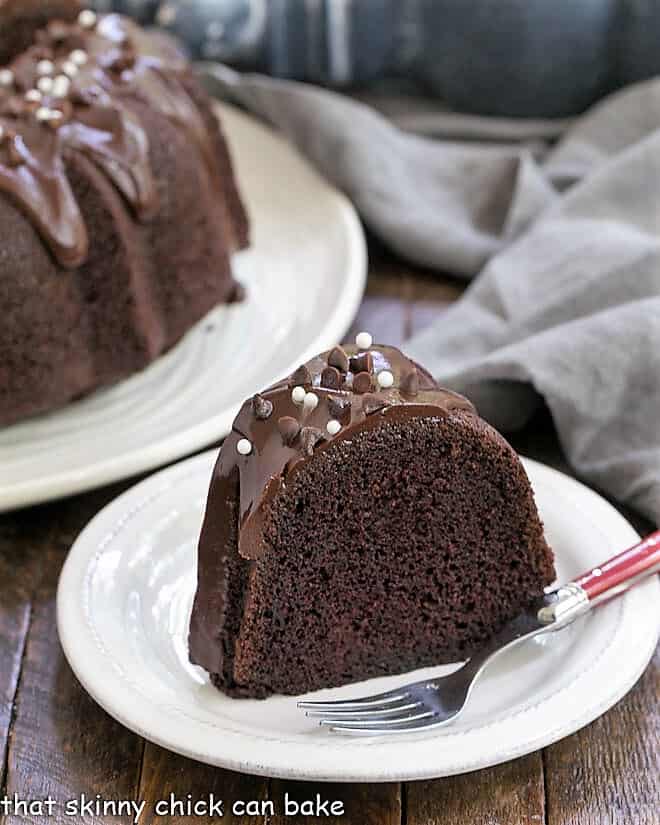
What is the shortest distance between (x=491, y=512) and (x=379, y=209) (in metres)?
1.02

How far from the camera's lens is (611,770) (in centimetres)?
137

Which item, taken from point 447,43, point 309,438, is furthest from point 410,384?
point 447,43

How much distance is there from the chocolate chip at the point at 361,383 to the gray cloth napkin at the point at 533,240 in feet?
1.58

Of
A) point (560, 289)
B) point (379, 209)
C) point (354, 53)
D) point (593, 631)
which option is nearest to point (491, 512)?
point (593, 631)

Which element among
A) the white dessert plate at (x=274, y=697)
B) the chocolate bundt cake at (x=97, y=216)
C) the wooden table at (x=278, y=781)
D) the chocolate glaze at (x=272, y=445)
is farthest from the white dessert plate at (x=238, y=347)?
the chocolate glaze at (x=272, y=445)

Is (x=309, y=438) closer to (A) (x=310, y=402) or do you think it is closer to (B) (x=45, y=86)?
(A) (x=310, y=402)

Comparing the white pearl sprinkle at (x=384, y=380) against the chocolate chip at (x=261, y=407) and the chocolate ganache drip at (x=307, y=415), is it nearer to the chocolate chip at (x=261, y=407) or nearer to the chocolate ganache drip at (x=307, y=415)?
the chocolate ganache drip at (x=307, y=415)

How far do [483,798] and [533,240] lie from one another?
1.08 m

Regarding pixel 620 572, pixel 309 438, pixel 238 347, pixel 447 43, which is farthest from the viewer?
pixel 447 43

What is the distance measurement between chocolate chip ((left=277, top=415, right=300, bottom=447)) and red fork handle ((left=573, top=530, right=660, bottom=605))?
0.37m

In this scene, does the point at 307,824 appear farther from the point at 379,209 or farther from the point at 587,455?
the point at 379,209

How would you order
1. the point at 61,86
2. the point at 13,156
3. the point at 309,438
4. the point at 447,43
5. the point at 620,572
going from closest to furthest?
the point at 309,438, the point at 620,572, the point at 13,156, the point at 61,86, the point at 447,43

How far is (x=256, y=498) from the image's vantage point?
1.33 m

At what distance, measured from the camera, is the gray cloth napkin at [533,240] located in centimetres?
180
